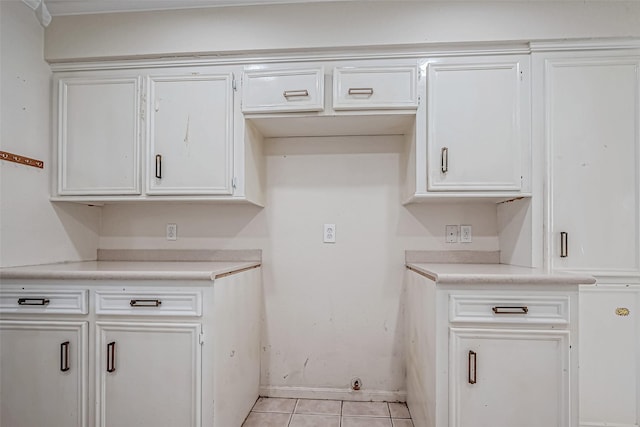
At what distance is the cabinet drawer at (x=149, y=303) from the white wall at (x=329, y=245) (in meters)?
0.74

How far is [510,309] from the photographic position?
56.7 inches

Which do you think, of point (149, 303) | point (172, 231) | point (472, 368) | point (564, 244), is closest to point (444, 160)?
point (564, 244)

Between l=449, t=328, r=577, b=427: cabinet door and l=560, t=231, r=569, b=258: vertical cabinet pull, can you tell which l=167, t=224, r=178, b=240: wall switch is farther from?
l=560, t=231, r=569, b=258: vertical cabinet pull

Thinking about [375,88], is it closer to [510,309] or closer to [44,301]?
[510,309]

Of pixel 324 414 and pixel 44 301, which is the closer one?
pixel 44 301

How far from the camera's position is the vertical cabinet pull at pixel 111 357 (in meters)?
1.56

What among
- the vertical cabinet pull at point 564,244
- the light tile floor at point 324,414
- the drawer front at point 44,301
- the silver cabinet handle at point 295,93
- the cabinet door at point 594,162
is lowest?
the light tile floor at point 324,414

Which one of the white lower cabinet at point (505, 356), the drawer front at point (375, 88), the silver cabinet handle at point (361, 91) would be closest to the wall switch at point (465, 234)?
the white lower cabinet at point (505, 356)

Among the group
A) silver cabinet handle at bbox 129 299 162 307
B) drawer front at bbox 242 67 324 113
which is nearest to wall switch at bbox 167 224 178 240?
silver cabinet handle at bbox 129 299 162 307

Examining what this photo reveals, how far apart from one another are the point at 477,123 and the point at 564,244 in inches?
30.3

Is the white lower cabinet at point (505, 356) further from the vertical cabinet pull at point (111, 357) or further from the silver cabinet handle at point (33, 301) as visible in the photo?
the silver cabinet handle at point (33, 301)

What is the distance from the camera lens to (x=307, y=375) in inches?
88.5

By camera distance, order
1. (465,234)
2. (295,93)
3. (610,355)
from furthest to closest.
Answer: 1. (465,234)
2. (295,93)
3. (610,355)

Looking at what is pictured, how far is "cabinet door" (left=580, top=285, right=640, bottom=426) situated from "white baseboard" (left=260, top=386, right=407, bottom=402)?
996 mm
